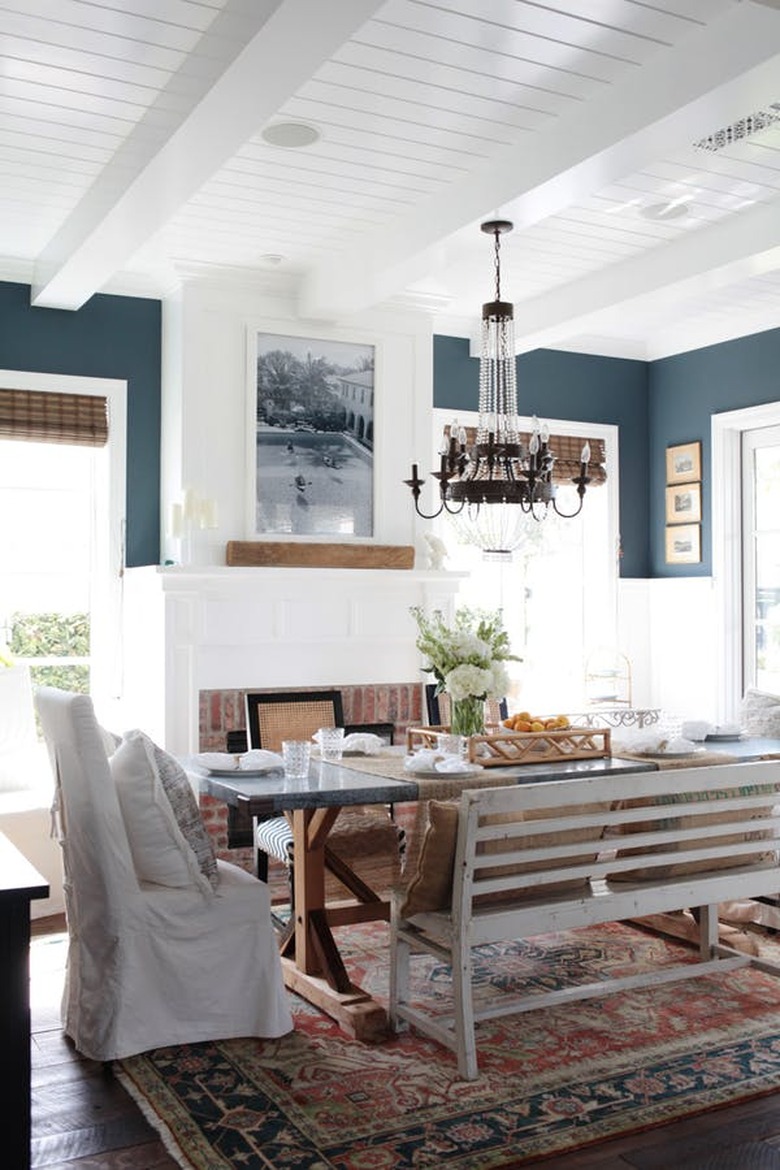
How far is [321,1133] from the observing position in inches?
106

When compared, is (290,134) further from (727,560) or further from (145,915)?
(727,560)

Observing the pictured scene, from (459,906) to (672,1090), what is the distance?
704 millimetres

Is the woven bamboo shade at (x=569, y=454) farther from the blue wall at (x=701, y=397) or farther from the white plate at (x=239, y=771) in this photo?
the white plate at (x=239, y=771)

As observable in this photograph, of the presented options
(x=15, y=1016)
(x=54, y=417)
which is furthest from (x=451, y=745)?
(x=54, y=417)

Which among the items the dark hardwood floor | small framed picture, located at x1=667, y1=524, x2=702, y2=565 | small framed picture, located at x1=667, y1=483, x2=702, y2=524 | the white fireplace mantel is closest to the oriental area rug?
the dark hardwood floor

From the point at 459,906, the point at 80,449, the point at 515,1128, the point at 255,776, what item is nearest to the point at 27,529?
the point at 80,449

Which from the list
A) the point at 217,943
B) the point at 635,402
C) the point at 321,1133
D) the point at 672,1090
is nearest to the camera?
the point at 321,1133

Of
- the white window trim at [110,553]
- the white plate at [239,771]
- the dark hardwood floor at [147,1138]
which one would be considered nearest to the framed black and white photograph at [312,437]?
the white window trim at [110,553]

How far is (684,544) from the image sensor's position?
22.7 ft

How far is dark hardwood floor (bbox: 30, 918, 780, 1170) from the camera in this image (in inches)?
101

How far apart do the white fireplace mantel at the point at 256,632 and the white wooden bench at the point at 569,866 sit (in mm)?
2239

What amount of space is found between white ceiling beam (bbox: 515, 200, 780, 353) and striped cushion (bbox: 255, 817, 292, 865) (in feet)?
9.61

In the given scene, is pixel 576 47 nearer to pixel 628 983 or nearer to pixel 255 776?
pixel 255 776

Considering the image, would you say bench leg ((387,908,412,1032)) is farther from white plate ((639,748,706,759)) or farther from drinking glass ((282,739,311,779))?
white plate ((639,748,706,759))
